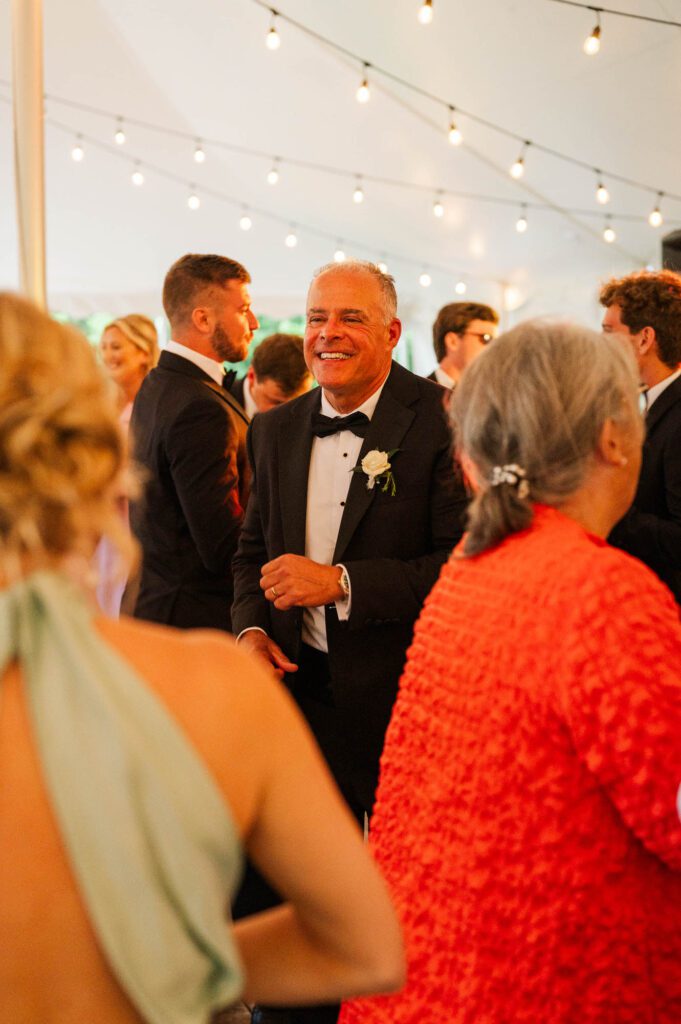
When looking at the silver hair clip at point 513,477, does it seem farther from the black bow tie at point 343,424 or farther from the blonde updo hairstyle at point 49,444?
the black bow tie at point 343,424

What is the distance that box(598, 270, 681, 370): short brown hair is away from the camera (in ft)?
11.8

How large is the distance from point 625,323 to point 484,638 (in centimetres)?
223

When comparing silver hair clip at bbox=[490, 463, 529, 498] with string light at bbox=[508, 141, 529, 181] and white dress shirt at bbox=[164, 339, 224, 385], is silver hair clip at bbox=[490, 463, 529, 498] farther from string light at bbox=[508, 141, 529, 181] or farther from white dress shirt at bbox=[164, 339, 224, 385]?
string light at bbox=[508, 141, 529, 181]

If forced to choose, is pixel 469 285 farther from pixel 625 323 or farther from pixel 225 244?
pixel 625 323

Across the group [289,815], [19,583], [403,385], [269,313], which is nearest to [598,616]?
[289,815]

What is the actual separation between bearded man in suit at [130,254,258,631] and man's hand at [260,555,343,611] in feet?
2.84

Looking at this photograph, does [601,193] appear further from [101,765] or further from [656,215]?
[101,765]

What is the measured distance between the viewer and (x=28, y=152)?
3438 millimetres

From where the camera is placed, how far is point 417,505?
115 inches

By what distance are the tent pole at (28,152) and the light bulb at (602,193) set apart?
6356 mm

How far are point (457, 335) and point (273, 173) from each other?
19.4ft

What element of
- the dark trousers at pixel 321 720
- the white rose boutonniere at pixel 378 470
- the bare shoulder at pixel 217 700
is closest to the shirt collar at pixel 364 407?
the white rose boutonniere at pixel 378 470

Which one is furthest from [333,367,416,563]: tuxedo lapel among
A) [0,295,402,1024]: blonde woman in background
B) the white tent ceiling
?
the white tent ceiling

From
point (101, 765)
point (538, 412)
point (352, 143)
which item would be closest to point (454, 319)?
point (538, 412)
